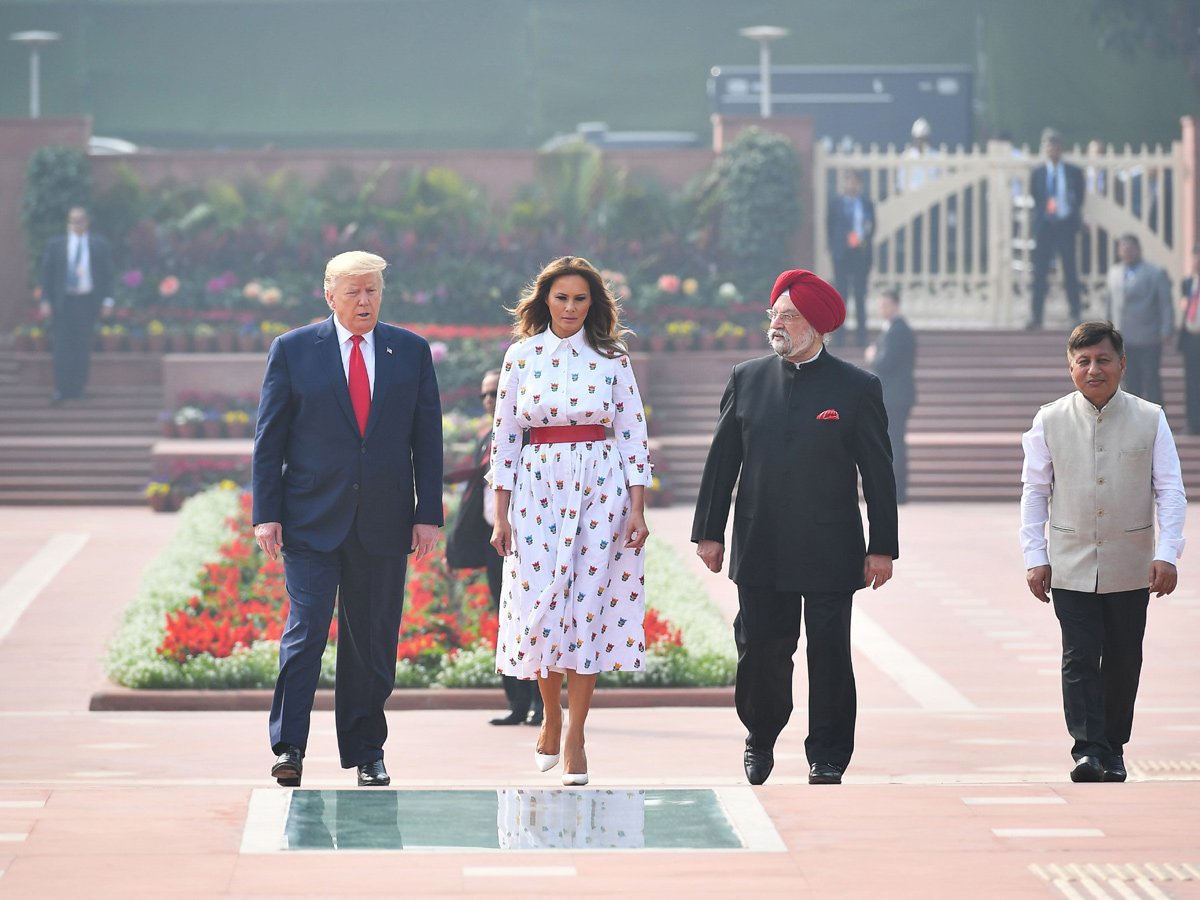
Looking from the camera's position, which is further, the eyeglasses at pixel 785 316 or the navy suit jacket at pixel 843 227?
Result: the navy suit jacket at pixel 843 227

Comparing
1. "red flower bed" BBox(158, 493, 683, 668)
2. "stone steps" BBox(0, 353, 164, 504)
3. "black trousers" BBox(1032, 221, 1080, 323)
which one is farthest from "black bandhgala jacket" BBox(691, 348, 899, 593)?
"black trousers" BBox(1032, 221, 1080, 323)

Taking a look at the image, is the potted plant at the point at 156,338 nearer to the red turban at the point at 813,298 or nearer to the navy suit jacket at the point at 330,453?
the navy suit jacket at the point at 330,453

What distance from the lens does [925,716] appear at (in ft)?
25.2

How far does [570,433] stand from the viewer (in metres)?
5.64

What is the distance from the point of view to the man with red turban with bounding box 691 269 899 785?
5.61m

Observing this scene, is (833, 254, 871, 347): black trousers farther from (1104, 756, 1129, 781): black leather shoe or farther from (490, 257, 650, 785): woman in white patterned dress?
(490, 257, 650, 785): woman in white patterned dress

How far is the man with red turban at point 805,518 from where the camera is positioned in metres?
5.61

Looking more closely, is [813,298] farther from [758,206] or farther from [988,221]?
[988,221]

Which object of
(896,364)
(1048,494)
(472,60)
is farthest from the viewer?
(472,60)

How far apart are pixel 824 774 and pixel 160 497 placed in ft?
38.1

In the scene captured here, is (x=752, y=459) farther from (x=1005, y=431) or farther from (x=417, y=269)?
(x=417, y=269)

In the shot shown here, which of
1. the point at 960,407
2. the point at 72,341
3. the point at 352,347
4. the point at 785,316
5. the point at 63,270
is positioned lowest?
the point at 960,407

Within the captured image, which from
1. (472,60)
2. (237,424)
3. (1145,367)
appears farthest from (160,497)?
(472,60)

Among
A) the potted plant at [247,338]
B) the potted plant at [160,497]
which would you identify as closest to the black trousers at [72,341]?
the potted plant at [247,338]
